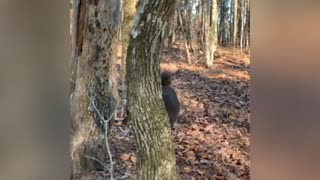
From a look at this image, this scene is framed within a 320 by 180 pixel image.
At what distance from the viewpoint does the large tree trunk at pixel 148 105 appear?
4.37ft

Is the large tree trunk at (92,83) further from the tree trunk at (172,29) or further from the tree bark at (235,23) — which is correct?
the tree bark at (235,23)

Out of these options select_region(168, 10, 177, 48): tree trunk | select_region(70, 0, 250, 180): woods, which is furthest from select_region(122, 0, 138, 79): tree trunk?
select_region(168, 10, 177, 48): tree trunk

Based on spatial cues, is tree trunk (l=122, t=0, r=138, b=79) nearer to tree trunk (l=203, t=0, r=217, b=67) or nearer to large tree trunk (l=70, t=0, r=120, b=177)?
large tree trunk (l=70, t=0, r=120, b=177)

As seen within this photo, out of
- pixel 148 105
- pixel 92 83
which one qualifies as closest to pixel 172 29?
pixel 148 105

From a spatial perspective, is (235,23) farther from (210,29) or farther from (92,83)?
(92,83)

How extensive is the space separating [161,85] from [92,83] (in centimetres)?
Result: 28

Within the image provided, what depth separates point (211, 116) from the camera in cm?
135

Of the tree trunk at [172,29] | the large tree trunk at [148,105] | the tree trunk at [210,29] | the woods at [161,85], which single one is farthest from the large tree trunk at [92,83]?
the tree trunk at [210,29]
